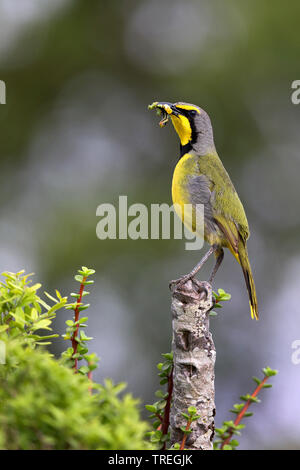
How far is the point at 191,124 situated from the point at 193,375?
1.59 meters

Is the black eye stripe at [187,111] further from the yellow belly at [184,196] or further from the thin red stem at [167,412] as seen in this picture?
the thin red stem at [167,412]

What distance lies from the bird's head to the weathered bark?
137cm

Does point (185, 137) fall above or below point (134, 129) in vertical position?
below

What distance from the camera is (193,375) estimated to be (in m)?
1.61

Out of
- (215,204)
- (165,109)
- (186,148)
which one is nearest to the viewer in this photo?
(215,204)

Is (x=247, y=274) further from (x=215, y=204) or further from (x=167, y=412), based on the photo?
(x=167, y=412)

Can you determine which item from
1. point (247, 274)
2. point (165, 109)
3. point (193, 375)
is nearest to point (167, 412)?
point (193, 375)

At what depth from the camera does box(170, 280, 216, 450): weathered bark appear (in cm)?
158

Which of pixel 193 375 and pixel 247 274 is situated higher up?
pixel 247 274

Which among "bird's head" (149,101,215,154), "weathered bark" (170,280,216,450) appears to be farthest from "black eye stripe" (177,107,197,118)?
"weathered bark" (170,280,216,450)
